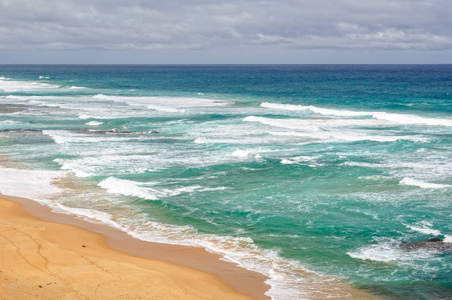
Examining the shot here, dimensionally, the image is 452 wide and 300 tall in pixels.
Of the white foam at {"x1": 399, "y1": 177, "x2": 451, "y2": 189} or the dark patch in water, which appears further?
the white foam at {"x1": 399, "y1": 177, "x2": 451, "y2": 189}

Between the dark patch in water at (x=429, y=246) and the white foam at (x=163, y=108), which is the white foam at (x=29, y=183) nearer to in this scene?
the dark patch in water at (x=429, y=246)

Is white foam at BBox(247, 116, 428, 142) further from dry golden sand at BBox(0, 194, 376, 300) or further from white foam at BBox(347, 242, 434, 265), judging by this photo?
dry golden sand at BBox(0, 194, 376, 300)

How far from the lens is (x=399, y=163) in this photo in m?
27.9

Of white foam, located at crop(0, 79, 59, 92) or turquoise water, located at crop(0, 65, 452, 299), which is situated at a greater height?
white foam, located at crop(0, 79, 59, 92)

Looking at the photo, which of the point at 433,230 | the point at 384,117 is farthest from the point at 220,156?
the point at 384,117

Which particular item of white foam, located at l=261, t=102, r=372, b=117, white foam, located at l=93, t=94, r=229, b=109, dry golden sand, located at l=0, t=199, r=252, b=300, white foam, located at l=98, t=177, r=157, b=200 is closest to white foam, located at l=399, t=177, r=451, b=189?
white foam, located at l=98, t=177, r=157, b=200

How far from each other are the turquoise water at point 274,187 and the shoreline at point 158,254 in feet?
1.66

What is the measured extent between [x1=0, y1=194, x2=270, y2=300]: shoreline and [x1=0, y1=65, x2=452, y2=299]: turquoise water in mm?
506

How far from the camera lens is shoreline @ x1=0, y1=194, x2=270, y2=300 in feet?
43.5

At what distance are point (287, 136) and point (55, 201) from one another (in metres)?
19.5

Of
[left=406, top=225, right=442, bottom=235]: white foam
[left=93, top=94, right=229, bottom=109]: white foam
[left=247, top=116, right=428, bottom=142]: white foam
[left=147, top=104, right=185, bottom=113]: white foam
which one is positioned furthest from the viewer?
[left=93, top=94, right=229, bottom=109]: white foam

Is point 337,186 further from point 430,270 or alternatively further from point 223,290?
→ point 223,290

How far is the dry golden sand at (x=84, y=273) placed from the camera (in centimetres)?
1242

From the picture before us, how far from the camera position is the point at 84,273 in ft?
44.8
